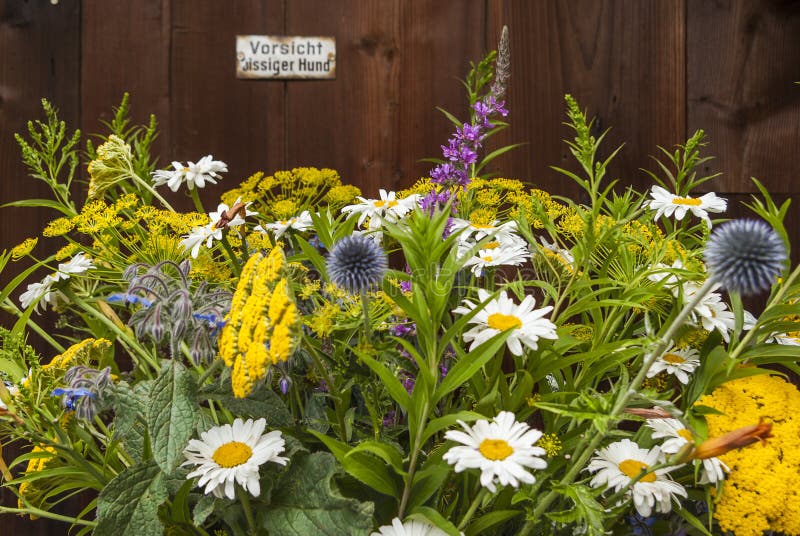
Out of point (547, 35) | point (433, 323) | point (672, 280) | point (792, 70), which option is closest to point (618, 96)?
point (547, 35)

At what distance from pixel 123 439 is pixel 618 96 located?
1.05m

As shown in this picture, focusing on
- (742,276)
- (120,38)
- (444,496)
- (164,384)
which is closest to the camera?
(742,276)

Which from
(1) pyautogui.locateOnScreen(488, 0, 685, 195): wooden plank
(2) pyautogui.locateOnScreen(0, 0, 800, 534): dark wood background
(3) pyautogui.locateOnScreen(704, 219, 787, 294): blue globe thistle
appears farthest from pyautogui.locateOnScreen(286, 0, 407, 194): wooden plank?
(3) pyautogui.locateOnScreen(704, 219, 787, 294): blue globe thistle

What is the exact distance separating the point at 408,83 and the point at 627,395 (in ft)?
2.93

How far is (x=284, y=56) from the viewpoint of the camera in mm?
1260

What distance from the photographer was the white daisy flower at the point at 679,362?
72cm

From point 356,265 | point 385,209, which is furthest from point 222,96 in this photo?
point 356,265

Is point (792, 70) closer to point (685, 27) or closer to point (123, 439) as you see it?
point (685, 27)

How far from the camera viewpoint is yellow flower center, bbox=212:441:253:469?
23.8 inches

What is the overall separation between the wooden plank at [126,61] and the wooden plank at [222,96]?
20mm

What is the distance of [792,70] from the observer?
1.29 meters

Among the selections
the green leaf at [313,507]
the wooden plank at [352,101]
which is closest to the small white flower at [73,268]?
the green leaf at [313,507]

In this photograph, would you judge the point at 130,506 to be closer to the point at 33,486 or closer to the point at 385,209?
the point at 33,486

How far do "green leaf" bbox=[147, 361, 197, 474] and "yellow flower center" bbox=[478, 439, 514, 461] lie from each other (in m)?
0.25
